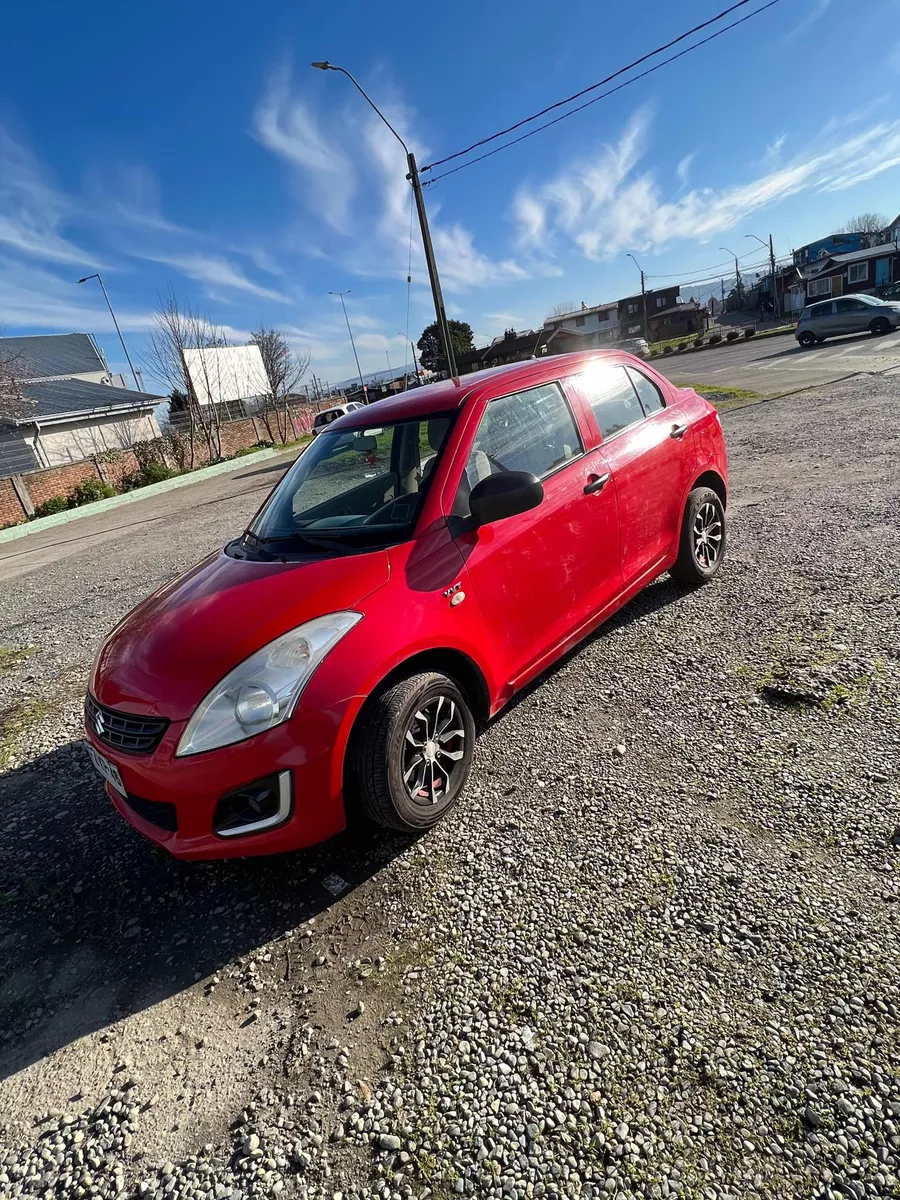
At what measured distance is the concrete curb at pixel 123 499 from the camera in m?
16.5

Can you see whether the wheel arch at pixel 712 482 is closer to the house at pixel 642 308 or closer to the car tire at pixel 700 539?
the car tire at pixel 700 539

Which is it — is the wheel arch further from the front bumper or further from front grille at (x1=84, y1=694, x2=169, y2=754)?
front grille at (x1=84, y1=694, x2=169, y2=754)

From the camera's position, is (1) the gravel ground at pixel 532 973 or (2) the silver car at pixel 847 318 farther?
(2) the silver car at pixel 847 318

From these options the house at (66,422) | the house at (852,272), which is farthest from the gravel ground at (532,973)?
the house at (852,272)

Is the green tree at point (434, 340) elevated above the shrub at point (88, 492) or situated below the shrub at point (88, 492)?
above

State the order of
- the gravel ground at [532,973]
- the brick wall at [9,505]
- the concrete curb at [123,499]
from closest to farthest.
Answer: the gravel ground at [532,973] < the concrete curb at [123,499] < the brick wall at [9,505]

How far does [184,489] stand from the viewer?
68.4 ft

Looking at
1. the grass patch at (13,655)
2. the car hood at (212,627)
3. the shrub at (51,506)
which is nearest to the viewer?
the car hood at (212,627)

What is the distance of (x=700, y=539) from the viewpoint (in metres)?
4.36

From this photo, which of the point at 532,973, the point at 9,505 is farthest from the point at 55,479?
the point at 532,973

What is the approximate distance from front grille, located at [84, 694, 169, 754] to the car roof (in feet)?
6.50

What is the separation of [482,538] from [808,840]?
1738 millimetres

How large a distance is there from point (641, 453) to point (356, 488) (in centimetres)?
173

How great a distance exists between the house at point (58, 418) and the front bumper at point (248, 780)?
22041 millimetres
